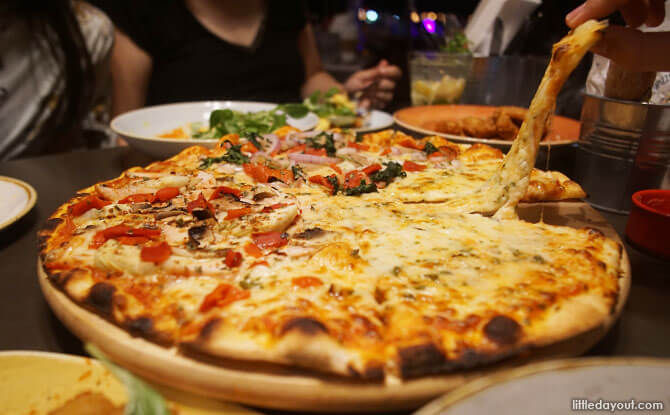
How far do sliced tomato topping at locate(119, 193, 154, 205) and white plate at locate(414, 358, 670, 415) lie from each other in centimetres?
165

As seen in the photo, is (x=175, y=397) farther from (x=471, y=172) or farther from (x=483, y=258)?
(x=471, y=172)

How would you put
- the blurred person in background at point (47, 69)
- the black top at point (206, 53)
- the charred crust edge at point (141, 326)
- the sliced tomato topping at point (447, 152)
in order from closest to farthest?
the charred crust edge at point (141, 326), the sliced tomato topping at point (447, 152), the blurred person in background at point (47, 69), the black top at point (206, 53)

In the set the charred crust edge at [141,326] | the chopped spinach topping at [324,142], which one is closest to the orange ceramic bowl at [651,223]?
the chopped spinach topping at [324,142]

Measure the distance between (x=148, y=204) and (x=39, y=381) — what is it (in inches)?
38.4

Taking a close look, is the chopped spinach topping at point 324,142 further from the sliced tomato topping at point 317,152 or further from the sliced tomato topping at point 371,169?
the sliced tomato topping at point 371,169

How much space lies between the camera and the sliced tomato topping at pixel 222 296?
4.24 ft

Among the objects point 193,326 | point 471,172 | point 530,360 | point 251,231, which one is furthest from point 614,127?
point 193,326

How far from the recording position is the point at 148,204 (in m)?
1.97

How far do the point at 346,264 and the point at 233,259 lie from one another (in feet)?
1.29

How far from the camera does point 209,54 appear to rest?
488cm

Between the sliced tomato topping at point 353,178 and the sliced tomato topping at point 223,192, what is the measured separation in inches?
22.3

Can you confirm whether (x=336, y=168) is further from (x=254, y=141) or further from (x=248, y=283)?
(x=248, y=283)

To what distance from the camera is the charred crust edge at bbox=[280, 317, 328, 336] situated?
1.15m

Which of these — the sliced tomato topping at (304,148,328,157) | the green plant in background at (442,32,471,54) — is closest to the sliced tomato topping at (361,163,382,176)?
the sliced tomato topping at (304,148,328,157)
